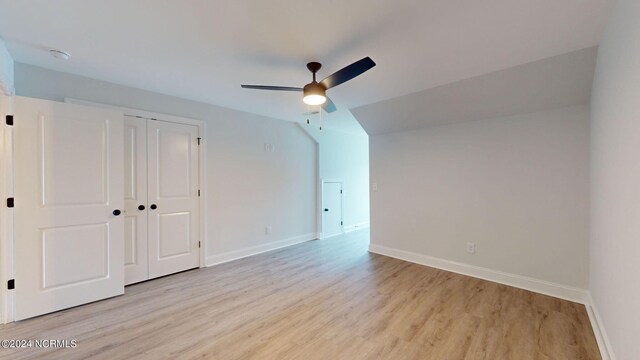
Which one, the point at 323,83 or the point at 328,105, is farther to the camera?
the point at 328,105

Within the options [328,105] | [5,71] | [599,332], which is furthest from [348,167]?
[5,71]

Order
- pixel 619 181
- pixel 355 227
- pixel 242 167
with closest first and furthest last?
pixel 619 181, pixel 242 167, pixel 355 227

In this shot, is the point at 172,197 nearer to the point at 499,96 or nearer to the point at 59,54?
the point at 59,54

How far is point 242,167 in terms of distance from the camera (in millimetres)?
4125

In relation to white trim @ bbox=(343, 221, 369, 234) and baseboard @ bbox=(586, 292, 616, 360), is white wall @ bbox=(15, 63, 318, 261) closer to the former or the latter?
white trim @ bbox=(343, 221, 369, 234)

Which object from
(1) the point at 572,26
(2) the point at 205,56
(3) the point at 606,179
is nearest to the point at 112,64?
(2) the point at 205,56

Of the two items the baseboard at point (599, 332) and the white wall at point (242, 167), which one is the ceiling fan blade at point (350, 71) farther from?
the baseboard at point (599, 332)

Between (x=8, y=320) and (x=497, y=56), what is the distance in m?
5.00

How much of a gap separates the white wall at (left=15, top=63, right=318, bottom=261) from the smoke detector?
0.49 meters

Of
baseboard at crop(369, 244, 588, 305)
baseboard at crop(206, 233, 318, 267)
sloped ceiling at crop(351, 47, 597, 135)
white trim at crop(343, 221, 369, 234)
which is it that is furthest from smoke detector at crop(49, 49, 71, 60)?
white trim at crop(343, 221, 369, 234)

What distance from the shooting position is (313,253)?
4.30 meters

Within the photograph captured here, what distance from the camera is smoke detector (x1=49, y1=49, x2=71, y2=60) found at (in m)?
2.21

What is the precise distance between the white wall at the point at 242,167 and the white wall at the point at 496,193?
5.22 ft

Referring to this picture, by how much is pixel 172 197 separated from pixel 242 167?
1122mm
